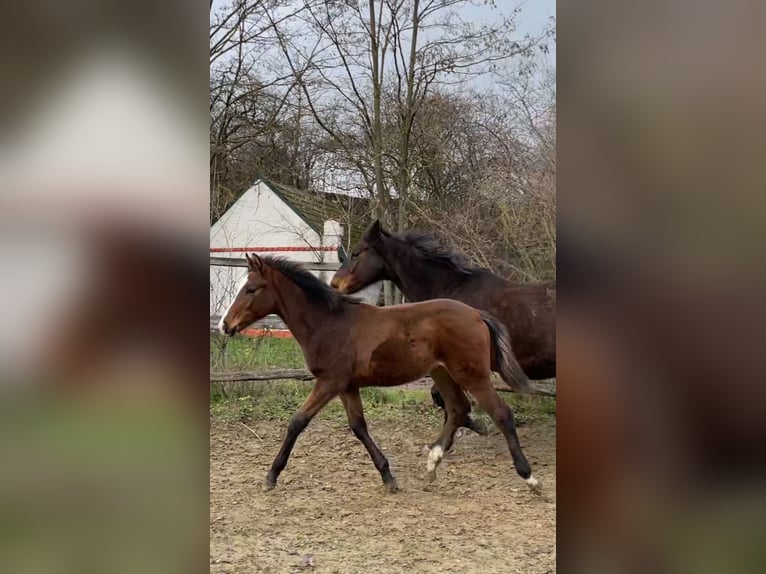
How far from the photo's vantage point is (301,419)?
8.12ft

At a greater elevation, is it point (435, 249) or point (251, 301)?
point (435, 249)

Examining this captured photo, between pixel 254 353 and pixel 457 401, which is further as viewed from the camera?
pixel 254 353

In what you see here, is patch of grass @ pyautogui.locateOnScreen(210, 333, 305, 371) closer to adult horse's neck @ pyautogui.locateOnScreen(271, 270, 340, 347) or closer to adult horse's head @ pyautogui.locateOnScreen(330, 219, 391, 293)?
adult horse's neck @ pyautogui.locateOnScreen(271, 270, 340, 347)

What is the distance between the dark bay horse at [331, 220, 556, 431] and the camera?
2.34 m

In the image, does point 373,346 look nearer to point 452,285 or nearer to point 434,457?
point 452,285

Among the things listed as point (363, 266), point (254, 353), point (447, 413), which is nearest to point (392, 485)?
point (447, 413)

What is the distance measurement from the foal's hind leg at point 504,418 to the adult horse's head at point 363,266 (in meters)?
0.64

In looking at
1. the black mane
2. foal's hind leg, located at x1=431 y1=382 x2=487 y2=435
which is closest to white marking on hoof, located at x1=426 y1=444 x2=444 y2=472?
foal's hind leg, located at x1=431 y1=382 x2=487 y2=435
